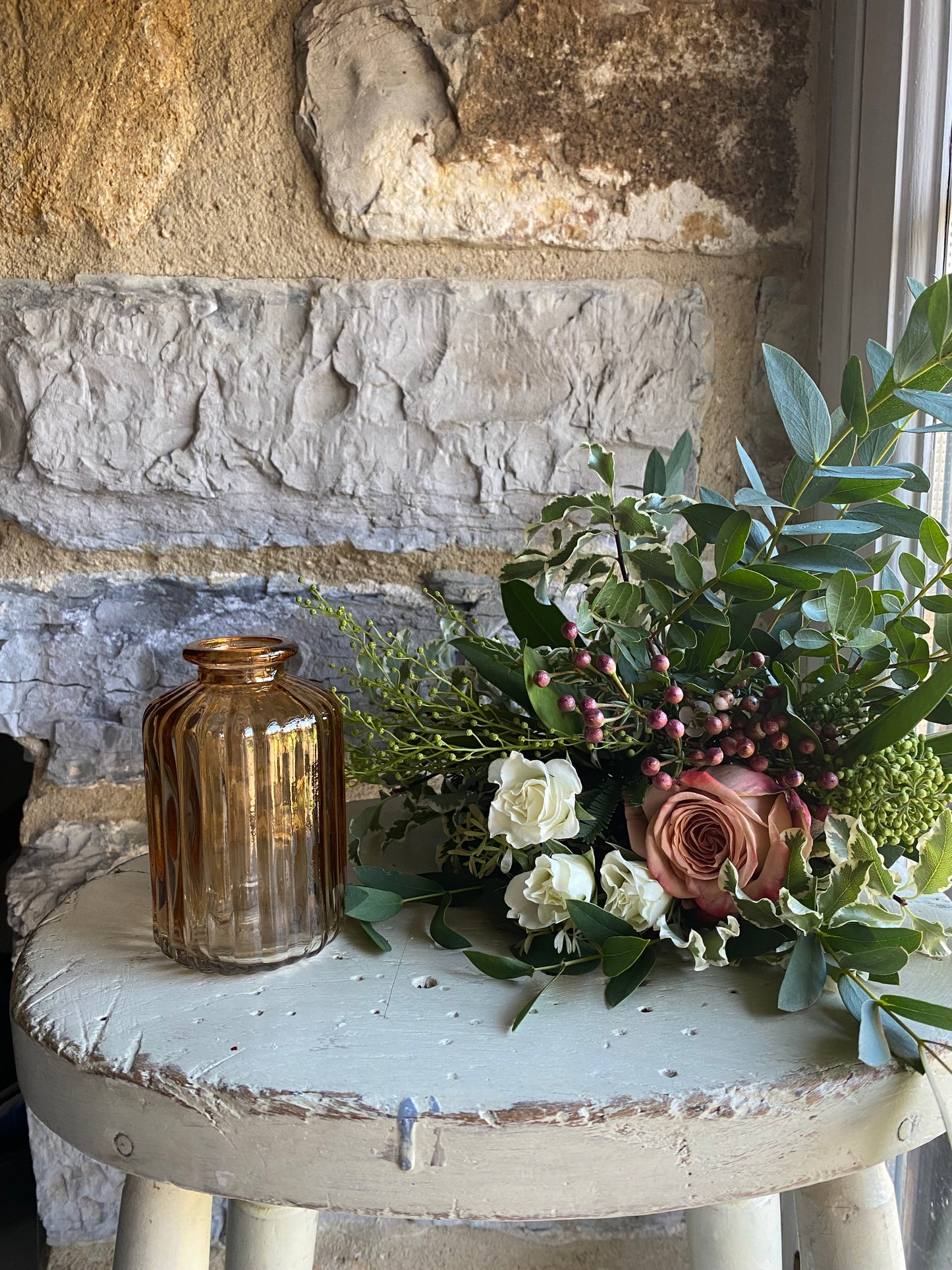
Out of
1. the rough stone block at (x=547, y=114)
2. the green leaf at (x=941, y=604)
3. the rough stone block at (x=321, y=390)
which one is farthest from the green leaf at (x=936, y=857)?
the rough stone block at (x=547, y=114)

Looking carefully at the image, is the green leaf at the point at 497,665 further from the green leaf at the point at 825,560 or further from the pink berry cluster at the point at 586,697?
the green leaf at the point at 825,560

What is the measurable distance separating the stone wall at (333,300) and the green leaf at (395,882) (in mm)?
293

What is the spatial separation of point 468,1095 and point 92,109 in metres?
0.79

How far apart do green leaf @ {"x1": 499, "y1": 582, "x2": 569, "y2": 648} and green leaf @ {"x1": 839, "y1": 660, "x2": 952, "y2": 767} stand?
0.18 meters

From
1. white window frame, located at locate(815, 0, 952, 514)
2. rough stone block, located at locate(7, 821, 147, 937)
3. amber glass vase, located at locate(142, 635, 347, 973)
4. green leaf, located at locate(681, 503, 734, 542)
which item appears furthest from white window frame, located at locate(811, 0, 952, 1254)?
rough stone block, located at locate(7, 821, 147, 937)

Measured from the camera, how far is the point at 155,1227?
21.4 inches

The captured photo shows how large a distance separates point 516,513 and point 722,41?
42 cm

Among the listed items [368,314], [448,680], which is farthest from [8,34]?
[448,680]

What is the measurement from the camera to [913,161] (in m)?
0.70

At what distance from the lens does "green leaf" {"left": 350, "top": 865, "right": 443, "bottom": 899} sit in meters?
0.59

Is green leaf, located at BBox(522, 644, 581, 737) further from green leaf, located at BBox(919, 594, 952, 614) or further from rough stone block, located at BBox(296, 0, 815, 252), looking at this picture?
rough stone block, located at BBox(296, 0, 815, 252)

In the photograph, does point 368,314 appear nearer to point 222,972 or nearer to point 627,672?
point 627,672

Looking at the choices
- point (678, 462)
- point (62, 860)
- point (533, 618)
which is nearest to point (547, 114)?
point (678, 462)

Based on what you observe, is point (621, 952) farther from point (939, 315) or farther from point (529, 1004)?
point (939, 315)
